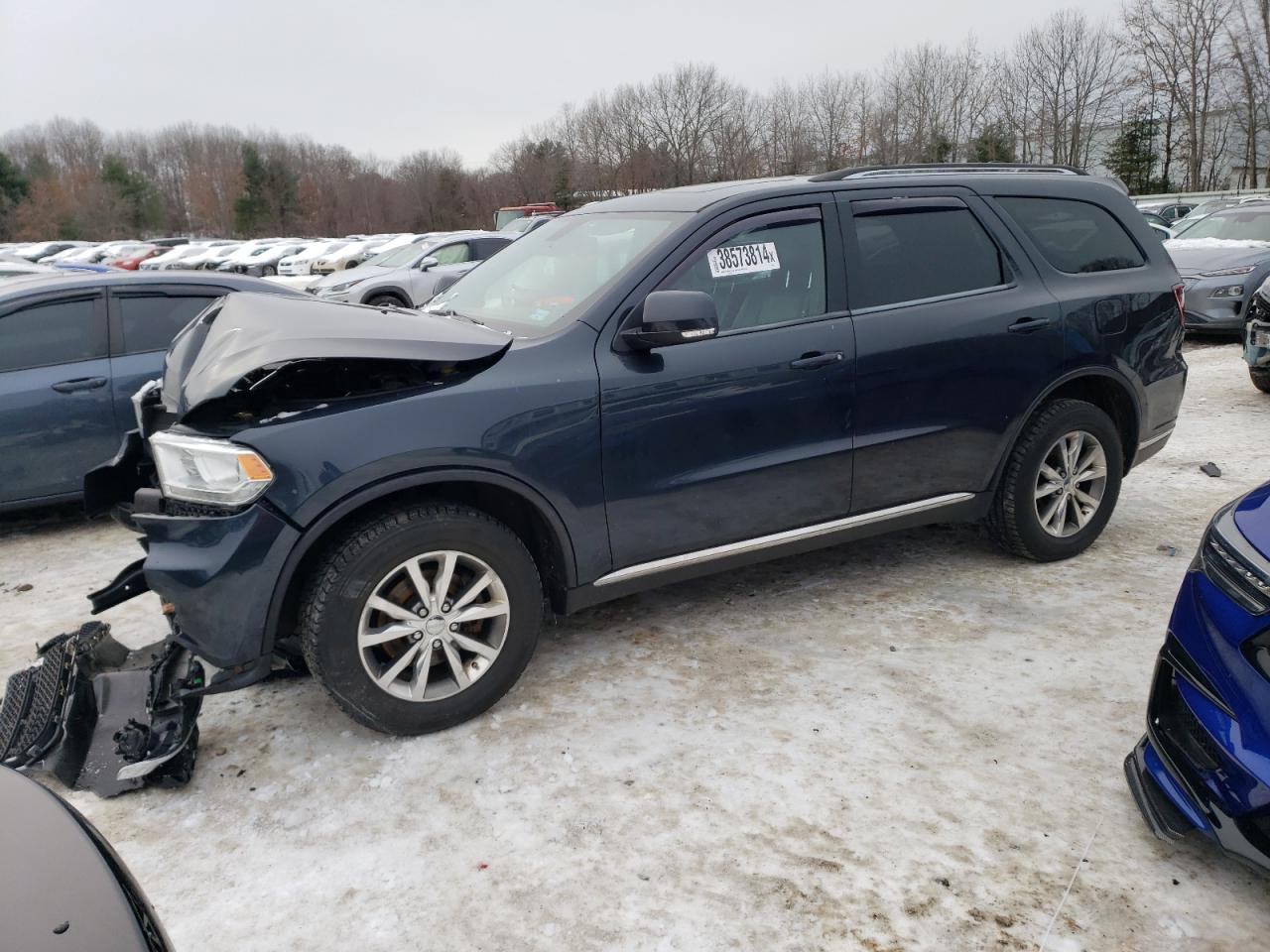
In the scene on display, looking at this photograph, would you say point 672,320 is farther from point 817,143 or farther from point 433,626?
point 817,143

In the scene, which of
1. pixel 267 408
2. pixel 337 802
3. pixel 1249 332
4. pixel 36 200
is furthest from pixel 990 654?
pixel 36 200

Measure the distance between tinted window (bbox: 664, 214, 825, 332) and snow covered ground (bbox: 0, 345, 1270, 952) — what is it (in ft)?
4.45

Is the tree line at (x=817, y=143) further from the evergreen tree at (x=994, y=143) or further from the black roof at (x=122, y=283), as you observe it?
the black roof at (x=122, y=283)

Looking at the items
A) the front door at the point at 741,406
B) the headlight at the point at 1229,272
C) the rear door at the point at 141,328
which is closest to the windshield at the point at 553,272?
the front door at the point at 741,406

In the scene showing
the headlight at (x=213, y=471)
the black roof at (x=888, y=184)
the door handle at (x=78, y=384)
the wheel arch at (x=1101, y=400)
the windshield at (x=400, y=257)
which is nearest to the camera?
the headlight at (x=213, y=471)

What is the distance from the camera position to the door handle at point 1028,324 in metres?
4.22

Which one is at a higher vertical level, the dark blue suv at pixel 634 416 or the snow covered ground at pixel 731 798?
the dark blue suv at pixel 634 416

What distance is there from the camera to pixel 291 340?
9.87ft

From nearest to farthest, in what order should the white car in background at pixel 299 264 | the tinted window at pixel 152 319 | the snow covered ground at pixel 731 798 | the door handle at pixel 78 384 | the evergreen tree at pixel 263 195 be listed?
the snow covered ground at pixel 731 798 → the door handle at pixel 78 384 → the tinted window at pixel 152 319 → the white car in background at pixel 299 264 → the evergreen tree at pixel 263 195

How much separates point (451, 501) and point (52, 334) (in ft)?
12.6

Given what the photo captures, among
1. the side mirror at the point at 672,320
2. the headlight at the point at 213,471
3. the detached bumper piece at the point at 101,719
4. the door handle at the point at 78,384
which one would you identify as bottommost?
the detached bumper piece at the point at 101,719

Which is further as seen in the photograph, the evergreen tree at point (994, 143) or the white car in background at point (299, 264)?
the evergreen tree at point (994, 143)

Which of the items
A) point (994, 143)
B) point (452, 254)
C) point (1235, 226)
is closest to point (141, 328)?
point (452, 254)

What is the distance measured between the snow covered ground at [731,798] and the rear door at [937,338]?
2.20ft
